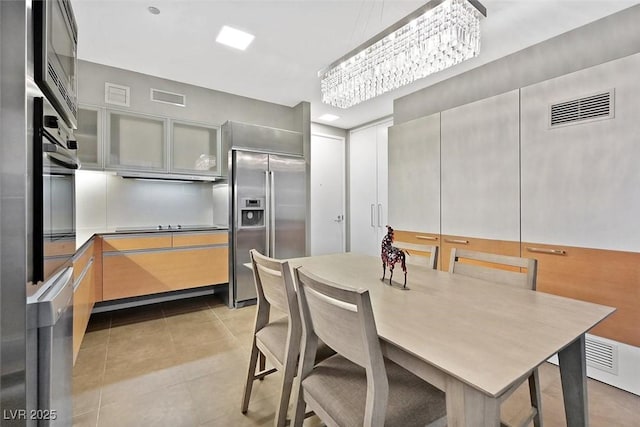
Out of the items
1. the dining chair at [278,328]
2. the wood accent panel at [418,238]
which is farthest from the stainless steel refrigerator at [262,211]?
the dining chair at [278,328]

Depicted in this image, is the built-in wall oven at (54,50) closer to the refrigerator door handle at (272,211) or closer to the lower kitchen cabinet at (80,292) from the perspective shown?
the lower kitchen cabinet at (80,292)

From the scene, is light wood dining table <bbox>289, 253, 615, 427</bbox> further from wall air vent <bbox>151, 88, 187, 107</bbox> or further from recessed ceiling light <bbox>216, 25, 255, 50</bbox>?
wall air vent <bbox>151, 88, 187, 107</bbox>

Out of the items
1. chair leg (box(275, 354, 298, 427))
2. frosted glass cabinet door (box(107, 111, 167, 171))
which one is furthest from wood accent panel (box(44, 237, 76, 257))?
frosted glass cabinet door (box(107, 111, 167, 171))

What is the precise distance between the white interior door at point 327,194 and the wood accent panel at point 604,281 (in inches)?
137

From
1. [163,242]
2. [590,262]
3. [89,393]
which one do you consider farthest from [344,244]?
[89,393]

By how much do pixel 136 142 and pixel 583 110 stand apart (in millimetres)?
4095

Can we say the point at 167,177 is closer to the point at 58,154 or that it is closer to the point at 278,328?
the point at 58,154

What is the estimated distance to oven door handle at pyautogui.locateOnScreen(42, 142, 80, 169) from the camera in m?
0.97

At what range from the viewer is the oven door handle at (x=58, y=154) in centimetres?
97

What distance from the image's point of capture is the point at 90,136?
2.93 m

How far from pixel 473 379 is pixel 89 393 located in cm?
231

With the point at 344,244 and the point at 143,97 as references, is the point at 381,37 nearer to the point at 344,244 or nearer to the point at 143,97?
the point at 143,97

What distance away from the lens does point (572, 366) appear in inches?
45.9

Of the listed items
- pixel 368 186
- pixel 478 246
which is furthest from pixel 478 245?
pixel 368 186
